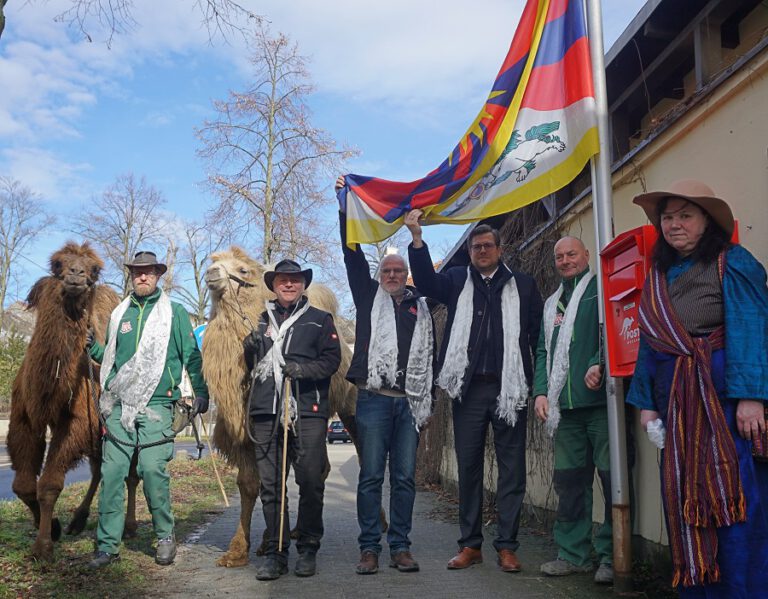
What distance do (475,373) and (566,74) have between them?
2196 mm

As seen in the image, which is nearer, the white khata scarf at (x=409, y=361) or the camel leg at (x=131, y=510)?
the white khata scarf at (x=409, y=361)

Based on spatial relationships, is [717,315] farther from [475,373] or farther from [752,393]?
[475,373]

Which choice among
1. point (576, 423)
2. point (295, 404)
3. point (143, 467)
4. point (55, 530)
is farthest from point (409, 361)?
point (55, 530)

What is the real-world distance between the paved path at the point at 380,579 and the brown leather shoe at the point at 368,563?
0.16 ft

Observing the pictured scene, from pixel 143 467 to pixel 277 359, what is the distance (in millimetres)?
1309

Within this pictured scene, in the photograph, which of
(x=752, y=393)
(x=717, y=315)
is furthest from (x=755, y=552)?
(x=717, y=315)

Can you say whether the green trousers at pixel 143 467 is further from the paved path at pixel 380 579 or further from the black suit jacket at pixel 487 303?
the black suit jacket at pixel 487 303

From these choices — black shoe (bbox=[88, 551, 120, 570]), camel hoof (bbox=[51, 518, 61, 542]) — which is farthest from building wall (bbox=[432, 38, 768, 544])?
camel hoof (bbox=[51, 518, 61, 542])

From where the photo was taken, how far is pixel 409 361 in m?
5.26

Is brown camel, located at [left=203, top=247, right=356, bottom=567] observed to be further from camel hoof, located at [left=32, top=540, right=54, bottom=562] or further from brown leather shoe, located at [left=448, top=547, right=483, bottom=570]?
brown leather shoe, located at [left=448, top=547, right=483, bottom=570]

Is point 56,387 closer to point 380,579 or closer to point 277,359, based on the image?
point 277,359

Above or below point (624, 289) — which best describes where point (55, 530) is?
below

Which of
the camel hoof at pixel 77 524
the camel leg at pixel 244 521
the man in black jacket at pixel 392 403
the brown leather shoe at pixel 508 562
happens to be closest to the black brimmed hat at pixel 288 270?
the man in black jacket at pixel 392 403

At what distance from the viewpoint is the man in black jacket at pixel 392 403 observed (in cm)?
517
